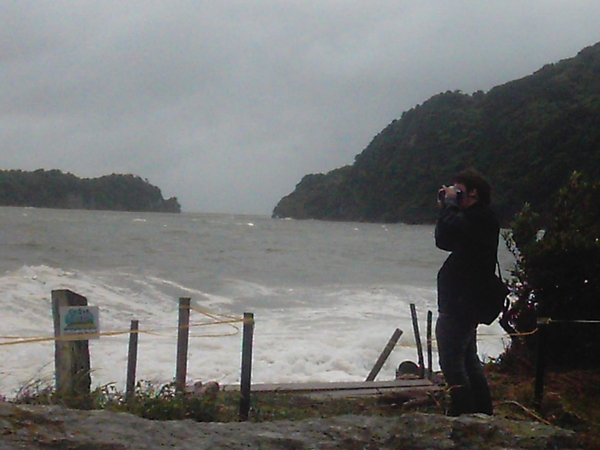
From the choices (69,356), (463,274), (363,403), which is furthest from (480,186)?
(69,356)

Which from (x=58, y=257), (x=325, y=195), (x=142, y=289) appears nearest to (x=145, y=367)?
(x=142, y=289)

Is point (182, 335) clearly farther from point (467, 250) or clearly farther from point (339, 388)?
point (467, 250)

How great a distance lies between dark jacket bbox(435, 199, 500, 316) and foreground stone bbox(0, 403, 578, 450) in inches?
45.6

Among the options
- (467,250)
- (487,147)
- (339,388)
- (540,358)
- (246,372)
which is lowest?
(339,388)

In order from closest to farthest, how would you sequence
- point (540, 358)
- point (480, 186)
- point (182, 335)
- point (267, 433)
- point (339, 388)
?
point (267, 433) < point (480, 186) < point (540, 358) < point (182, 335) < point (339, 388)

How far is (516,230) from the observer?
7.26 meters

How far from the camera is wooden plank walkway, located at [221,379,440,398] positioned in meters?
6.39

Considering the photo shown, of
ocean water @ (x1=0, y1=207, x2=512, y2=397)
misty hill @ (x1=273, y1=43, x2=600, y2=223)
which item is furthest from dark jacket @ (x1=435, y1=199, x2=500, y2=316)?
misty hill @ (x1=273, y1=43, x2=600, y2=223)

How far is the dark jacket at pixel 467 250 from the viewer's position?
390 cm

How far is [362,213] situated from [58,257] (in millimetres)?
88604

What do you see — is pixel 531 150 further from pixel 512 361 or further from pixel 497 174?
pixel 512 361

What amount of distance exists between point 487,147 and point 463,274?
67573mm

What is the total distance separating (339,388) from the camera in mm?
6711

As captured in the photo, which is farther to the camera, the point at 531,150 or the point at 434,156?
the point at 434,156
